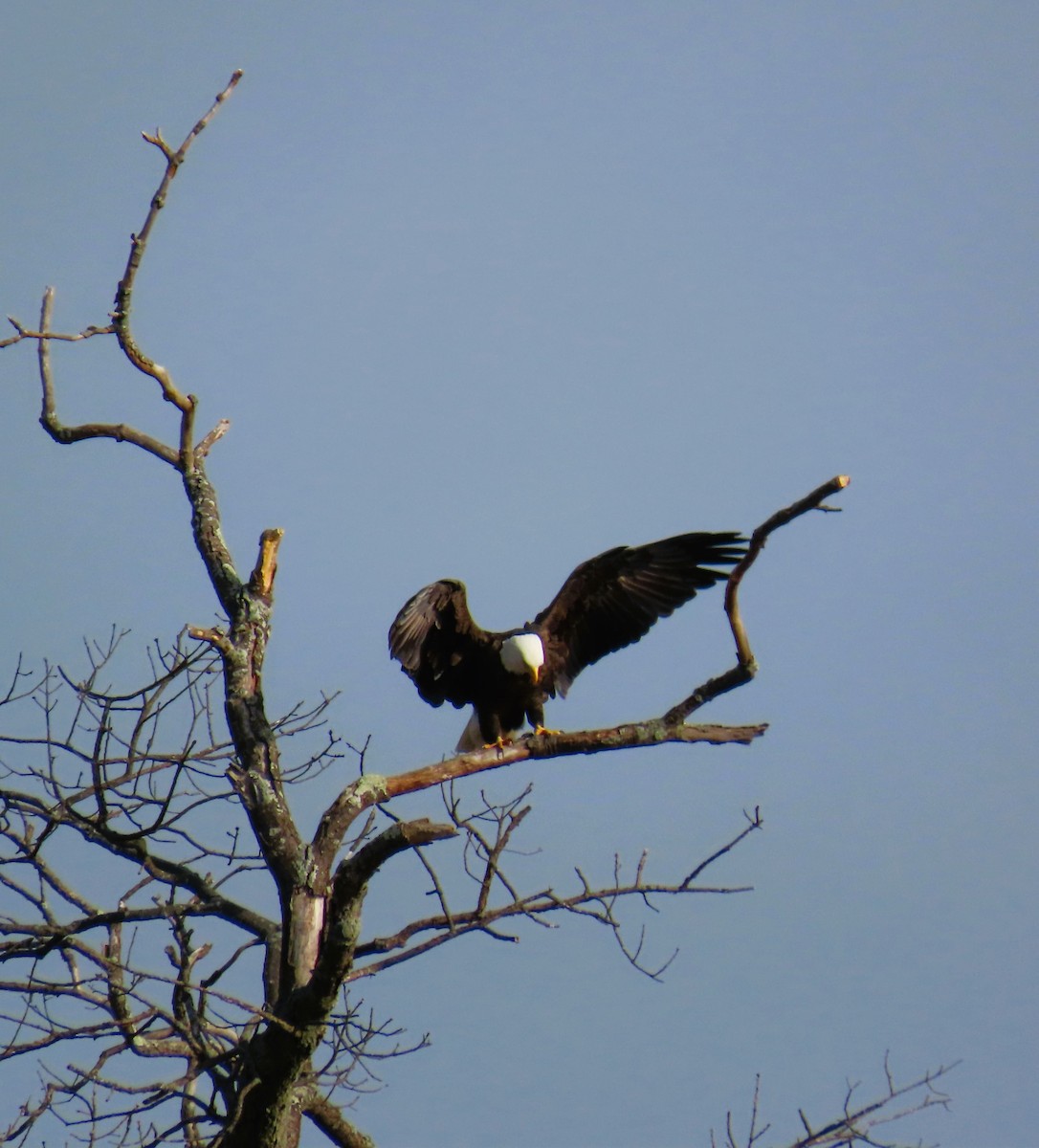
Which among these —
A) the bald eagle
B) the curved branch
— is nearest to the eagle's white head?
the bald eagle

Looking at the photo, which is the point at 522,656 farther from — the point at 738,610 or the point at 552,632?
the point at 738,610

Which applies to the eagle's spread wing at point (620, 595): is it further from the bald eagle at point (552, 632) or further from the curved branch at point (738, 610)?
the curved branch at point (738, 610)

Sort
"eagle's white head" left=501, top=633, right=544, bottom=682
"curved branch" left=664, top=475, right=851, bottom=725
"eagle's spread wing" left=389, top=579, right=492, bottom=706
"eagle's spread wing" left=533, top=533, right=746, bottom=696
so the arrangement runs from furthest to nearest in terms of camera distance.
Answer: "eagle's spread wing" left=533, top=533, right=746, bottom=696, "eagle's white head" left=501, top=633, right=544, bottom=682, "eagle's spread wing" left=389, top=579, right=492, bottom=706, "curved branch" left=664, top=475, right=851, bottom=725

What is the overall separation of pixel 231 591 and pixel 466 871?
145cm

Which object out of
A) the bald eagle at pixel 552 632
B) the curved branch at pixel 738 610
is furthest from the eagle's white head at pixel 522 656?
the curved branch at pixel 738 610

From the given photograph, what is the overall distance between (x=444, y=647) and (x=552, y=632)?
530mm

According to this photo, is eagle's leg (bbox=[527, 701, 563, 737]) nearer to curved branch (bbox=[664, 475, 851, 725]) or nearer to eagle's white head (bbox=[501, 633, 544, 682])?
eagle's white head (bbox=[501, 633, 544, 682])

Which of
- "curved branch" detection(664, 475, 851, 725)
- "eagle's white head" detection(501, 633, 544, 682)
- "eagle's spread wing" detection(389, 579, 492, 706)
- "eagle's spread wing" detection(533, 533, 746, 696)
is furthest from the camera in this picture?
"eagle's spread wing" detection(533, 533, 746, 696)

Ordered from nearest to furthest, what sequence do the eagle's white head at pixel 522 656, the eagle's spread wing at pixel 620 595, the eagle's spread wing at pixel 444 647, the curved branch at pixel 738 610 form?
the curved branch at pixel 738 610
the eagle's spread wing at pixel 444 647
the eagle's white head at pixel 522 656
the eagle's spread wing at pixel 620 595

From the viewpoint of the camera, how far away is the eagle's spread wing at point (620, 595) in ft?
20.5

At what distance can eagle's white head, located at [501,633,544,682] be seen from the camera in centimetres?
593

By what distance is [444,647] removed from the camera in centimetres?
619

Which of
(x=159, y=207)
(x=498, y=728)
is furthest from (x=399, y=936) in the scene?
(x=159, y=207)

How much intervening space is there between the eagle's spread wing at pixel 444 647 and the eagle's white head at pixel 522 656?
4.4 inches
